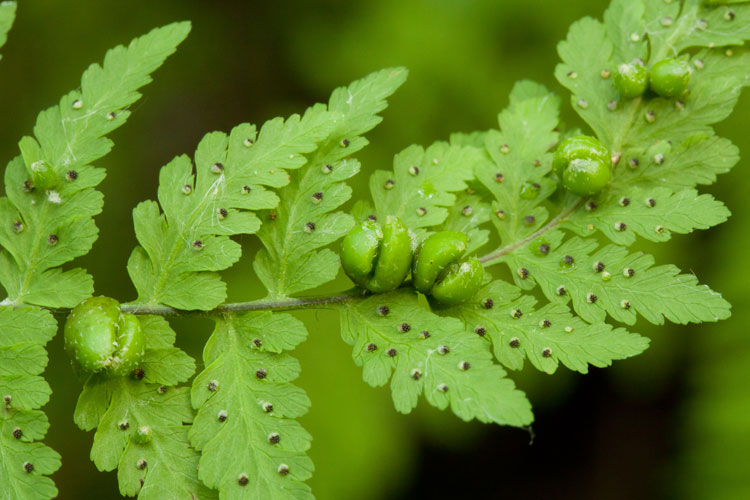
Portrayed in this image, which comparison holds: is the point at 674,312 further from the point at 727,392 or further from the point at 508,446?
the point at 508,446

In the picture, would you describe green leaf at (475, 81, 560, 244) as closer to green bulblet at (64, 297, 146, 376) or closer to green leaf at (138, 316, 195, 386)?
green leaf at (138, 316, 195, 386)

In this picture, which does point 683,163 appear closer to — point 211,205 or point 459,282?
point 459,282

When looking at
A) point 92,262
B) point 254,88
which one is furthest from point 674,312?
point 254,88

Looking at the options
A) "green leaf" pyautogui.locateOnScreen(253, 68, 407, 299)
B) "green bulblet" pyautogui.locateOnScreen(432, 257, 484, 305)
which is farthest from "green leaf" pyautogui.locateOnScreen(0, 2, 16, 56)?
"green bulblet" pyautogui.locateOnScreen(432, 257, 484, 305)

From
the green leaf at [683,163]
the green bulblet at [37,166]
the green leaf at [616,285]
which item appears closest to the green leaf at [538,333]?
the green leaf at [616,285]

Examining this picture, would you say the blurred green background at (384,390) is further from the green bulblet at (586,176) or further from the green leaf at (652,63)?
the green bulblet at (586,176)

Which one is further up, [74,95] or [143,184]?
[74,95]
